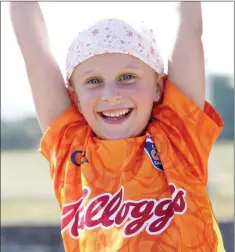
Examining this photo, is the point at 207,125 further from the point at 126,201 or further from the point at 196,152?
the point at 126,201

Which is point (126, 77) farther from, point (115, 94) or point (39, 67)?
point (39, 67)

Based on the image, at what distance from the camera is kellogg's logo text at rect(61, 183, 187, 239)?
51.1 inches

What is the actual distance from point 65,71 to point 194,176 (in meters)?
0.32

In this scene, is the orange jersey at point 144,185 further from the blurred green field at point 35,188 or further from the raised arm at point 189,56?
the blurred green field at point 35,188

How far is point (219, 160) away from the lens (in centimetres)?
413

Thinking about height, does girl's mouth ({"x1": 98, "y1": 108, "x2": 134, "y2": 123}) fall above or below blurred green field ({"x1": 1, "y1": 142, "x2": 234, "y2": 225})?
above

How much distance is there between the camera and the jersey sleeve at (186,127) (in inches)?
53.3

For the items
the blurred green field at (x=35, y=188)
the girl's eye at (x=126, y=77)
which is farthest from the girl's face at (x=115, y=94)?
the blurred green field at (x=35, y=188)

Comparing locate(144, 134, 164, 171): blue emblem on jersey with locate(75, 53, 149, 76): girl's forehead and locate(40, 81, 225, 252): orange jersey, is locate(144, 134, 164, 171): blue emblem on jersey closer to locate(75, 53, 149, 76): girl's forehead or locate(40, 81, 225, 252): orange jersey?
locate(40, 81, 225, 252): orange jersey

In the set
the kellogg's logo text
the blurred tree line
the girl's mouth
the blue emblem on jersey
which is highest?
the girl's mouth

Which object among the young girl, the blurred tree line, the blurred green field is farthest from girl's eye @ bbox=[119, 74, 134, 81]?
the blurred green field

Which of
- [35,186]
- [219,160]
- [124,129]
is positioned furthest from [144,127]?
[35,186]

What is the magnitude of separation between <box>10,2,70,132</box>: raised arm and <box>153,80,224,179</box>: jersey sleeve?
193mm

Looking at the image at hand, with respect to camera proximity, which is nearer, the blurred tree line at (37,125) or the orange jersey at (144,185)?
the orange jersey at (144,185)
